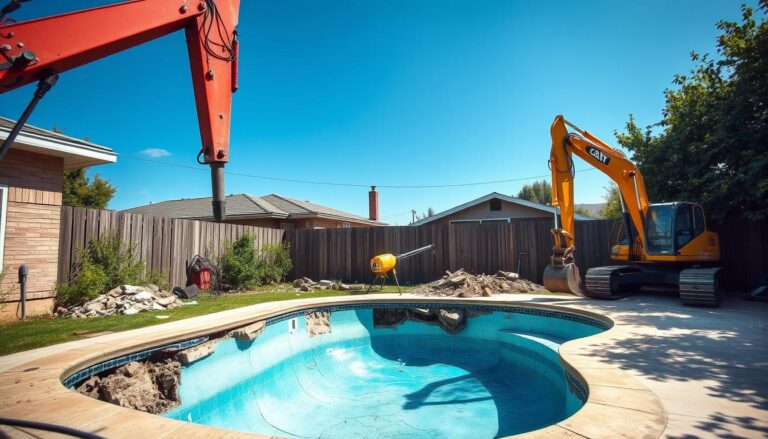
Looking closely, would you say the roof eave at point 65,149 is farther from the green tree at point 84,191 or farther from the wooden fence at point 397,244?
the green tree at point 84,191

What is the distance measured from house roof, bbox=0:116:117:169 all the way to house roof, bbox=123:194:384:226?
30.5ft

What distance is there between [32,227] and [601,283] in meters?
11.6

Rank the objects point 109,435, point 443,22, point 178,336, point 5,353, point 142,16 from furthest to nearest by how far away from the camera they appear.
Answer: point 443,22 → point 178,336 → point 5,353 → point 142,16 → point 109,435

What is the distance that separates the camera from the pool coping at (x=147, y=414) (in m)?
2.12

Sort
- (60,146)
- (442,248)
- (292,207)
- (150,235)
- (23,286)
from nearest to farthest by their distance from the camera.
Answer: (23,286) < (60,146) < (150,235) < (442,248) < (292,207)

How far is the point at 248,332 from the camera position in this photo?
5.65 metres

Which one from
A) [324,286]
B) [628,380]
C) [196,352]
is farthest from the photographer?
[324,286]

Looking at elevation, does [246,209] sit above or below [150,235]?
above

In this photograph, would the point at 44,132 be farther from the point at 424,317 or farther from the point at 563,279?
the point at 563,279

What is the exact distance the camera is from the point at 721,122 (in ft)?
27.3

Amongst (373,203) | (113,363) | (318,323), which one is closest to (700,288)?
(318,323)

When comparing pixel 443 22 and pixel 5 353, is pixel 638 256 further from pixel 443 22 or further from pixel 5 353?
pixel 5 353

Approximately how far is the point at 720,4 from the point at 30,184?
15952mm

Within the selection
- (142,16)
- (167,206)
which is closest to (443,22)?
(142,16)
